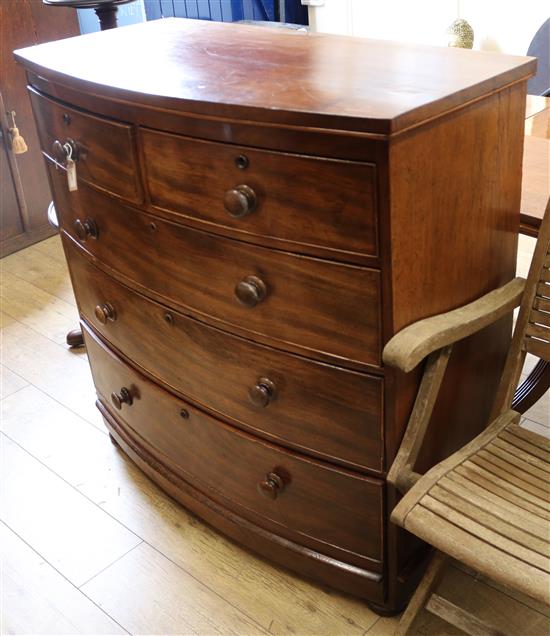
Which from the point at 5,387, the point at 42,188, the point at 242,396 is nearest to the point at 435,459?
the point at 242,396

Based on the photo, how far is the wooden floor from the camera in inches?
66.7

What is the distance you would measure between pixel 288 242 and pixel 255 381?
13.0 inches

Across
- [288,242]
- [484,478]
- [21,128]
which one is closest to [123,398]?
[288,242]

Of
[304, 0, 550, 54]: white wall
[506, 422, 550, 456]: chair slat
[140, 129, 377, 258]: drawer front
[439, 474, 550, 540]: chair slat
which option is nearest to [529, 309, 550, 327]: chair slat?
[506, 422, 550, 456]: chair slat

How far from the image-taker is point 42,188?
11.3 ft

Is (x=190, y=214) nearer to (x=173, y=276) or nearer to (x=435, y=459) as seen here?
(x=173, y=276)

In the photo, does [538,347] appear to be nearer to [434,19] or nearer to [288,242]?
[288,242]

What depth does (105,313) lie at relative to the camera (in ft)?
6.10

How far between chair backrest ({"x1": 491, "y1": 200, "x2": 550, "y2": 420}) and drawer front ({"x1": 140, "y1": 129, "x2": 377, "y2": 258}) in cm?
42

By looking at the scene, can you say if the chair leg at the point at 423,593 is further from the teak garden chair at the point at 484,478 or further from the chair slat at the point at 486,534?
the chair slat at the point at 486,534

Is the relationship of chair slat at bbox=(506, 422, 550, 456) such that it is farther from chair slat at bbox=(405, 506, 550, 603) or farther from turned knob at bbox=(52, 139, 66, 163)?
turned knob at bbox=(52, 139, 66, 163)

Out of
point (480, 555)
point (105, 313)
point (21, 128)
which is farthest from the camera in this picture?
point (21, 128)

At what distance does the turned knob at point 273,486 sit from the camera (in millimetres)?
1586

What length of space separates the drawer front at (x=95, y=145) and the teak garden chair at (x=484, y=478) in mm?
616
